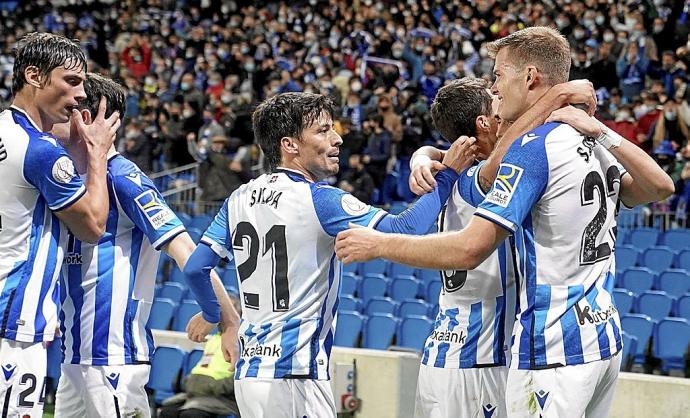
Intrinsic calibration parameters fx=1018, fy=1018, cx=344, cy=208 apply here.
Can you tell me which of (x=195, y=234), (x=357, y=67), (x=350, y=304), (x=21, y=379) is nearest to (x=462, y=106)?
(x=21, y=379)

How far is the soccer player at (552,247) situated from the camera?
3.49 m

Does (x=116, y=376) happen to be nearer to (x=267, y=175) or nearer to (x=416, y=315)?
(x=267, y=175)

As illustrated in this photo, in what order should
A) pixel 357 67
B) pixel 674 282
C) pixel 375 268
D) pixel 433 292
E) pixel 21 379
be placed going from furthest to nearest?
pixel 357 67 < pixel 375 268 < pixel 433 292 < pixel 674 282 < pixel 21 379

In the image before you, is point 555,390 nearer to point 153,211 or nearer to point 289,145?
point 289,145

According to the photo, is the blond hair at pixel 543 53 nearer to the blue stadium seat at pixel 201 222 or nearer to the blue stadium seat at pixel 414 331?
the blue stadium seat at pixel 414 331

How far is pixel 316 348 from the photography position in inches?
162

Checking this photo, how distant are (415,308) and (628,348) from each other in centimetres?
242

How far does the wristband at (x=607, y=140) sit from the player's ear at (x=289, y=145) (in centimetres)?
124

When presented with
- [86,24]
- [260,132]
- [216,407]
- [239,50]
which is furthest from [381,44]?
[260,132]

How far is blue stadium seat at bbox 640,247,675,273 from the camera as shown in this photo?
11.3m

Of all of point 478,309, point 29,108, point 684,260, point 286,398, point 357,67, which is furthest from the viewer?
point 357,67

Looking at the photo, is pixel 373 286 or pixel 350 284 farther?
pixel 350 284

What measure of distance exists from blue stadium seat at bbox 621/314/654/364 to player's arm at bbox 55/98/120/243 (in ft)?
19.6

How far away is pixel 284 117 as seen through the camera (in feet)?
13.9
